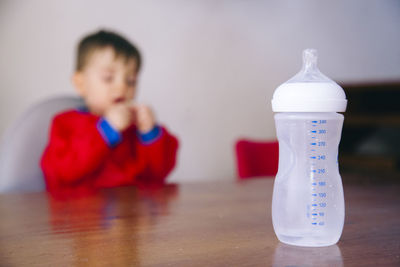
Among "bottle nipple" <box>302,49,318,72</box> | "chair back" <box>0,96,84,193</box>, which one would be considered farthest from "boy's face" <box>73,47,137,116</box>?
"bottle nipple" <box>302,49,318,72</box>

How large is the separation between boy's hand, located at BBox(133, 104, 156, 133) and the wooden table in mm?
493

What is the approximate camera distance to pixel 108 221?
682 mm

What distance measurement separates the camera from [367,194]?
39.1 inches

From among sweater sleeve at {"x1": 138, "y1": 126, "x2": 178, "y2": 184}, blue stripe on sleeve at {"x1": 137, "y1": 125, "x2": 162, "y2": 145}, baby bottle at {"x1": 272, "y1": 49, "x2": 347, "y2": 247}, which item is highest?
baby bottle at {"x1": 272, "y1": 49, "x2": 347, "y2": 247}

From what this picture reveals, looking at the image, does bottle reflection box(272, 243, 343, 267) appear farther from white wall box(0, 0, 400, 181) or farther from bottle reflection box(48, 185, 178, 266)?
white wall box(0, 0, 400, 181)

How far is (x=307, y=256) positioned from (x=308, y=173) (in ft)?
0.36

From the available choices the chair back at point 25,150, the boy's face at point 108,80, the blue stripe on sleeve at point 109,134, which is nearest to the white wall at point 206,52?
the boy's face at point 108,80

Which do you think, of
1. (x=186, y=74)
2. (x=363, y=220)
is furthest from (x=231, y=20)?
(x=363, y=220)

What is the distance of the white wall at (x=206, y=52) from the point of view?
79.8 inches

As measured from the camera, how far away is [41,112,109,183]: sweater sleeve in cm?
129

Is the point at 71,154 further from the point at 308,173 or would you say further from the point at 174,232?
the point at 308,173

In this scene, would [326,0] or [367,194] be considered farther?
[326,0]

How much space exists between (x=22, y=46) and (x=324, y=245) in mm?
1848

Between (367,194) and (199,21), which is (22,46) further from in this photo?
(367,194)
